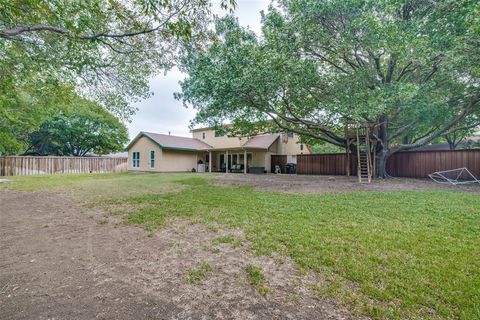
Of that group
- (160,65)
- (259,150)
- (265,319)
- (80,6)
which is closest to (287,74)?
(160,65)

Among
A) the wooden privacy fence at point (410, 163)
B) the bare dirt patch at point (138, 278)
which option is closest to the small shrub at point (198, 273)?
the bare dirt patch at point (138, 278)

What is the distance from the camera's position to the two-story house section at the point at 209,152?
63.4 feet

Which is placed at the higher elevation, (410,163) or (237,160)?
(237,160)

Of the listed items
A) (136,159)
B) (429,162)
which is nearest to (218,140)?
(136,159)

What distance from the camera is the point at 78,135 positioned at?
26.7 meters

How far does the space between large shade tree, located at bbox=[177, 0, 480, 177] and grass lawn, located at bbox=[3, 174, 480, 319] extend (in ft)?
14.7

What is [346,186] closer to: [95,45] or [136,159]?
[95,45]

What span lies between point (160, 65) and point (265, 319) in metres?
7.22

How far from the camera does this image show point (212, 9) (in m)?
4.76

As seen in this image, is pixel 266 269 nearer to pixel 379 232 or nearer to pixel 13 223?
pixel 379 232

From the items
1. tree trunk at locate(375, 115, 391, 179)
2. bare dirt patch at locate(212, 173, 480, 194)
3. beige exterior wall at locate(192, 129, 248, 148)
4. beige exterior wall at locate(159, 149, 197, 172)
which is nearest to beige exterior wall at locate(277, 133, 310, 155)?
beige exterior wall at locate(192, 129, 248, 148)

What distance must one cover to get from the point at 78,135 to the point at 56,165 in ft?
31.9

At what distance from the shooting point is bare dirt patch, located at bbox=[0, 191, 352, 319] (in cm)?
200

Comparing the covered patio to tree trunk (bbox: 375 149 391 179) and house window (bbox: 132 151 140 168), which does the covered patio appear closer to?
house window (bbox: 132 151 140 168)
